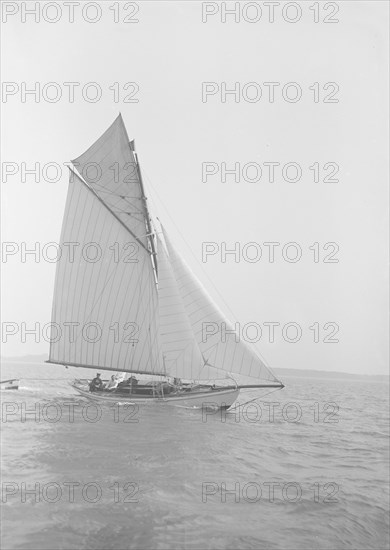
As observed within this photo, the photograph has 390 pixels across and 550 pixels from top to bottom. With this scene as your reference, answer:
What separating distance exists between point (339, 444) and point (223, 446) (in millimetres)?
7255

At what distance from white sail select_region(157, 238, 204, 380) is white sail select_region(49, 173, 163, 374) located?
3.13 m

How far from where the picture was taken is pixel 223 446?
2019 cm


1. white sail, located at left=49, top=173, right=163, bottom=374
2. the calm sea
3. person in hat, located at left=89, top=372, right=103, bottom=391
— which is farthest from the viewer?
person in hat, located at left=89, top=372, right=103, bottom=391

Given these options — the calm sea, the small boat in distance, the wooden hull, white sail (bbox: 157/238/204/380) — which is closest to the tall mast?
the small boat in distance

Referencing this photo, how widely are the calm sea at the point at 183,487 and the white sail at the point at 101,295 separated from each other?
31.0ft

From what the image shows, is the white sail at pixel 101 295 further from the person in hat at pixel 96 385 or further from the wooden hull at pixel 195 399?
the wooden hull at pixel 195 399

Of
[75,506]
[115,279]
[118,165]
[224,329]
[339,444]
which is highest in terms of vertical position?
[118,165]

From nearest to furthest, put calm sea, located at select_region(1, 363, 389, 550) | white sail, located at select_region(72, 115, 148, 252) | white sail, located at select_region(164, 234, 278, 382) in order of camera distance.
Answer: calm sea, located at select_region(1, 363, 389, 550), white sail, located at select_region(164, 234, 278, 382), white sail, located at select_region(72, 115, 148, 252)

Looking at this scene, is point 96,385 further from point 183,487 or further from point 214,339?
point 183,487

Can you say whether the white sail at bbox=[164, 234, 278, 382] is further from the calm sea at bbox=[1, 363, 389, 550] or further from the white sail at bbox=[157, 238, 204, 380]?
the calm sea at bbox=[1, 363, 389, 550]

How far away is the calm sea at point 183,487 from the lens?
9711 mm

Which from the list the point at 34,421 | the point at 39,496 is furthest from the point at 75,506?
the point at 34,421

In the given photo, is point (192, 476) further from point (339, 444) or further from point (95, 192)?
point (95, 192)

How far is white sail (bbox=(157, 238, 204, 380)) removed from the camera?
A: 98.6 feet
